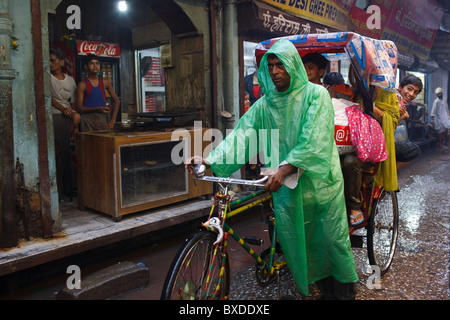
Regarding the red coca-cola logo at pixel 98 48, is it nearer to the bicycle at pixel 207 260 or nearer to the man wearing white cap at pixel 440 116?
the bicycle at pixel 207 260

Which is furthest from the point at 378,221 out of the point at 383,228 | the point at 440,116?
the point at 440,116

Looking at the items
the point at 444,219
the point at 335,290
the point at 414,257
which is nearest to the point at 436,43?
the point at 444,219

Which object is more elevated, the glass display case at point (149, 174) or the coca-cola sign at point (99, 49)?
the coca-cola sign at point (99, 49)

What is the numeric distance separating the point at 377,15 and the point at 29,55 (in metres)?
9.95

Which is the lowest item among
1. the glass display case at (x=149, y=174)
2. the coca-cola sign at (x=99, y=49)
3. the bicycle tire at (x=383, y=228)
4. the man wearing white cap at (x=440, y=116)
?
the bicycle tire at (x=383, y=228)

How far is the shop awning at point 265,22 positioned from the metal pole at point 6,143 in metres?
3.65

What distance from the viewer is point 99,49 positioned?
8250 mm

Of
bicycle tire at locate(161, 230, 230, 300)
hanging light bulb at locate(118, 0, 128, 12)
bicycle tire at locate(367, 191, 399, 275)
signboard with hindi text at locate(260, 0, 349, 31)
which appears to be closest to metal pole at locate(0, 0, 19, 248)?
bicycle tire at locate(161, 230, 230, 300)

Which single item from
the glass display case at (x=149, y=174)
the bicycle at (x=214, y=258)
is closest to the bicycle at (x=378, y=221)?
the bicycle at (x=214, y=258)

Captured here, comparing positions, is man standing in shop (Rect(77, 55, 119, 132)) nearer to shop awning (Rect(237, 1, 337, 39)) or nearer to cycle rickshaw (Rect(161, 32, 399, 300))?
shop awning (Rect(237, 1, 337, 39))

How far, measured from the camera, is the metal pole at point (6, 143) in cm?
396

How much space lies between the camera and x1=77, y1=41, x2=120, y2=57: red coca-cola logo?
25.9ft

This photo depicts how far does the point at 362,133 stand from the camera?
12.5ft
